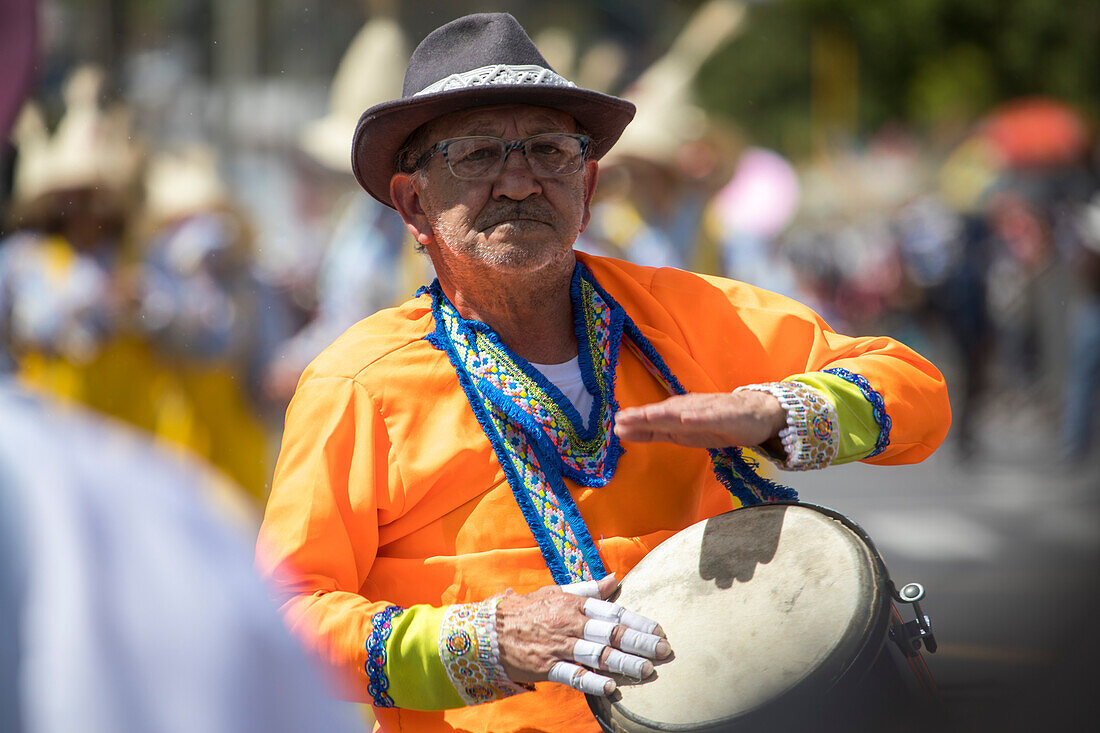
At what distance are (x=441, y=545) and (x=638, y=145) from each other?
4068 millimetres

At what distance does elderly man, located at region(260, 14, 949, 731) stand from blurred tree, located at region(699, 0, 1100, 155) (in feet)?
58.9

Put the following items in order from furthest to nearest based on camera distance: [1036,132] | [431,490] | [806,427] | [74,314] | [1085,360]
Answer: [1036,132], [1085,360], [74,314], [431,490], [806,427]

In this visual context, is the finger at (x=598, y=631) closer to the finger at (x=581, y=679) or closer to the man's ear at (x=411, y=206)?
the finger at (x=581, y=679)

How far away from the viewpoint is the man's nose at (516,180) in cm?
196

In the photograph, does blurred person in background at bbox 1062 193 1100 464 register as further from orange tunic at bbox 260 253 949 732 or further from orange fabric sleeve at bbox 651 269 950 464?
orange tunic at bbox 260 253 949 732

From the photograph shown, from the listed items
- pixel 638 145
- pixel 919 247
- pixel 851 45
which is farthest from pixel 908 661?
pixel 851 45

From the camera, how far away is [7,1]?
943 millimetres

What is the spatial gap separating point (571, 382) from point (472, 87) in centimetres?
51

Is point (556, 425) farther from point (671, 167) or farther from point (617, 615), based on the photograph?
point (671, 167)

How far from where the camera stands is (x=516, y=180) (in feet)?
6.42

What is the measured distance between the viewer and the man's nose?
196 centimetres

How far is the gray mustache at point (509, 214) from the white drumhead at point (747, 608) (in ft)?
1.87

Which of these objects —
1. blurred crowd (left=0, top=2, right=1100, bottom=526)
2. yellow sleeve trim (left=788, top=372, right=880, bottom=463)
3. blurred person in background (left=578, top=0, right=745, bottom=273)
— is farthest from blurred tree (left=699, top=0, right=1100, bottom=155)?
yellow sleeve trim (left=788, top=372, right=880, bottom=463)

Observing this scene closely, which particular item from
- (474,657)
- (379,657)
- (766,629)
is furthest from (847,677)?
(379,657)
